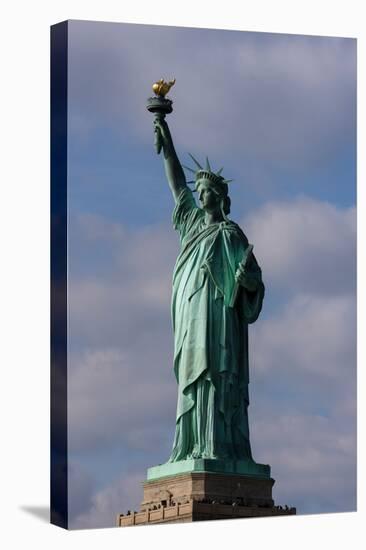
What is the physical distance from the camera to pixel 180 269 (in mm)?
40719

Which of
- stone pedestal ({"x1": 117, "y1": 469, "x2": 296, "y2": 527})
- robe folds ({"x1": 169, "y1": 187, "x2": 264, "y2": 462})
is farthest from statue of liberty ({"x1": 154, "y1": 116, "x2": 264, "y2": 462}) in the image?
stone pedestal ({"x1": 117, "y1": 469, "x2": 296, "y2": 527})

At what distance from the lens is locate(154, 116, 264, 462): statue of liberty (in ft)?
131

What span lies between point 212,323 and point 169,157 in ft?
9.63

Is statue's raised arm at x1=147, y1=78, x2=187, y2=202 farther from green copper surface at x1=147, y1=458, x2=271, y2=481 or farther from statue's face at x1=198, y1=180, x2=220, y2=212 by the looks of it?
green copper surface at x1=147, y1=458, x2=271, y2=481

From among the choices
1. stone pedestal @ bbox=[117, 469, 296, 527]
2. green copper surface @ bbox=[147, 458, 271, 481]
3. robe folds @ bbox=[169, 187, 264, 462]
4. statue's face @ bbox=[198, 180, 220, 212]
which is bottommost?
stone pedestal @ bbox=[117, 469, 296, 527]

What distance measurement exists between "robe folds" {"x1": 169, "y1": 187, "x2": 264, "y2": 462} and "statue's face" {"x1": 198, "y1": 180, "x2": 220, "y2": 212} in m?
0.36

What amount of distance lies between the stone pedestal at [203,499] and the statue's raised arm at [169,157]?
4860 millimetres

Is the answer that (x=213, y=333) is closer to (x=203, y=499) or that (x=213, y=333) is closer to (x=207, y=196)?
(x=207, y=196)

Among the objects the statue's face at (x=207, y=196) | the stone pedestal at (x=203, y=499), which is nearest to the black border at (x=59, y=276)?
the stone pedestal at (x=203, y=499)

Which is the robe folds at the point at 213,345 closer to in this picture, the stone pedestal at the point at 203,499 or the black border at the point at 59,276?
the stone pedestal at the point at 203,499

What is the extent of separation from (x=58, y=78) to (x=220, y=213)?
392 centimetres

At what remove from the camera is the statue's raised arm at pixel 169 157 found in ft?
133

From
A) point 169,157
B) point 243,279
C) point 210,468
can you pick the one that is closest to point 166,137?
point 169,157

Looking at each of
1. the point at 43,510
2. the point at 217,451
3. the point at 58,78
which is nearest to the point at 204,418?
the point at 217,451
